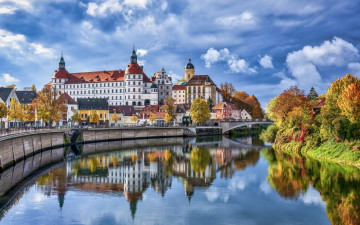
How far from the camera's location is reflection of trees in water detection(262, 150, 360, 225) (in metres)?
24.4

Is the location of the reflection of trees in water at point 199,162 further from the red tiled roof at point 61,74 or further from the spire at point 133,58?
the red tiled roof at point 61,74

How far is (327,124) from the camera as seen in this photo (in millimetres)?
43500

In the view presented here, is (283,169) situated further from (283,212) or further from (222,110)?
(222,110)

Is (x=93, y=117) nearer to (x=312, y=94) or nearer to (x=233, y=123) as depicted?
(x=233, y=123)

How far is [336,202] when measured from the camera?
2639 cm

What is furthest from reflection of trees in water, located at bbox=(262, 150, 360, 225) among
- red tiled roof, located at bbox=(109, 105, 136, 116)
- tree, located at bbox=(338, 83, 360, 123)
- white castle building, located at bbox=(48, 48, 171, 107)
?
white castle building, located at bbox=(48, 48, 171, 107)

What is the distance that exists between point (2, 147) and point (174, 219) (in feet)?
67.5

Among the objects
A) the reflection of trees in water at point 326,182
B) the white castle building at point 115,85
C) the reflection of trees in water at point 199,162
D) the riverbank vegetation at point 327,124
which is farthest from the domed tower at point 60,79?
the reflection of trees in water at point 326,182

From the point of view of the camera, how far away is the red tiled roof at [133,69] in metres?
148

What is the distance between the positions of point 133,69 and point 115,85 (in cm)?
1069

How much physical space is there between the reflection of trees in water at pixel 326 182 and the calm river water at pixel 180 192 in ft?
0.20

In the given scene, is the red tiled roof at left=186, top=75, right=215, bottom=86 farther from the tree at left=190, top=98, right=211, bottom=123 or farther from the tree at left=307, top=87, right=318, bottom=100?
the tree at left=190, top=98, right=211, bottom=123

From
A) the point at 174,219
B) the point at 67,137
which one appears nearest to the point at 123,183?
the point at 174,219

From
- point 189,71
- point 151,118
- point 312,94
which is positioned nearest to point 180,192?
point 151,118
